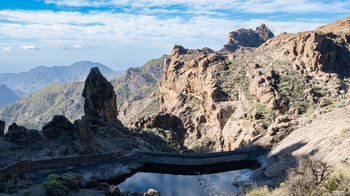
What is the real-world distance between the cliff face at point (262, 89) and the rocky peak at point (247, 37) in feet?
227

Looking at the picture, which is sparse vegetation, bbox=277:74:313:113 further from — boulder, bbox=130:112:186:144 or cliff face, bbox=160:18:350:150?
boulder, bbox=130:112:186:144

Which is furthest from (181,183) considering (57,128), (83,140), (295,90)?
(295,90)

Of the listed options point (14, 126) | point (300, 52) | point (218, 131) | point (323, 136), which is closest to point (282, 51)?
point (300, 52)

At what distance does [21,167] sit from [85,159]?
6.65 meters

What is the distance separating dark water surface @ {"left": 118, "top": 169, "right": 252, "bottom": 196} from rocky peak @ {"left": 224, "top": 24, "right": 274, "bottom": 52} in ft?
412

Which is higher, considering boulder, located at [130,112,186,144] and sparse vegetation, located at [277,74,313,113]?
sparse vegetation, located at [277,74,313,113]

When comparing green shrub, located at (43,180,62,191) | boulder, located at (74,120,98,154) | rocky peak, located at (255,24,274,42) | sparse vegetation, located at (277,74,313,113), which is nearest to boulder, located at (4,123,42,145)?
boulder, located at (74,120,98,154)

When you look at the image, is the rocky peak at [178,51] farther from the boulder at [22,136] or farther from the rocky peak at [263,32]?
the rocky peak at [263,32]

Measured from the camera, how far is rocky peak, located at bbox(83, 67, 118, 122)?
4159cm

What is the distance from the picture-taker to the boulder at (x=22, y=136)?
2822 cm

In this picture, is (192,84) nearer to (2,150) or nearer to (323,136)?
(323,136)

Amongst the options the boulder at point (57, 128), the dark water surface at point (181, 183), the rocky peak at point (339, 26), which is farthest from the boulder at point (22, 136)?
the rocky peak at point (339, 26)

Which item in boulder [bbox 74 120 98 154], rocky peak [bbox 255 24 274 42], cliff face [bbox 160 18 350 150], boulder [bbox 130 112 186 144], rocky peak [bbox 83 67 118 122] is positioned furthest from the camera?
rocky peak [bbox 255 24 274 42]

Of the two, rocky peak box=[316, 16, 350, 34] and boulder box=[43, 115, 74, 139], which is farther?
rocky peak box=[316, 16, 350, 34]
